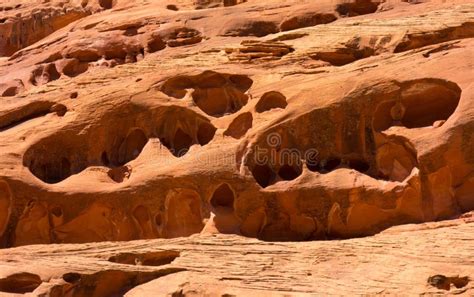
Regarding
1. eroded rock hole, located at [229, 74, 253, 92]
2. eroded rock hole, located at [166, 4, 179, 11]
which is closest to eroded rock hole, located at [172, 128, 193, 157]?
eroded rock hole, located at [229, 74, 253, 92]

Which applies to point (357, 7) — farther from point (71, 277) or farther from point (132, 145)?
point (71, 277)

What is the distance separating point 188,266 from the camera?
9203 millimetres

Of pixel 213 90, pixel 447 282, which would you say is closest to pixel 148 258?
pixel 447 282

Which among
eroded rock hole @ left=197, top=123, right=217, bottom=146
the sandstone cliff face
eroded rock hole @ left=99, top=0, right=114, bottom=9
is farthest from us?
eroded rock hole @ left=99, top=0, right=114, bottom=9

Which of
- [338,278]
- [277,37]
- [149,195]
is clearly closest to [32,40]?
[277,37]

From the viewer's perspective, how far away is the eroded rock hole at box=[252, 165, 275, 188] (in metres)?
10.9

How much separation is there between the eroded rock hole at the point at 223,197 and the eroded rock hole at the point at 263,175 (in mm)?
397

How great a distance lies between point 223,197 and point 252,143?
2.54ft

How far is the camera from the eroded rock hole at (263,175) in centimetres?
1091

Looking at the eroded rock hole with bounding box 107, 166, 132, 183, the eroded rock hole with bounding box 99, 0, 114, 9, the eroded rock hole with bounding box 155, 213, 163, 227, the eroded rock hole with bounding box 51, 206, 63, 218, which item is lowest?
the eroded rock hole with bounding box 155, 213, 163, 227

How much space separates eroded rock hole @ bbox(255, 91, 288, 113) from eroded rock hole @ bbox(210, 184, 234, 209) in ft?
4.25

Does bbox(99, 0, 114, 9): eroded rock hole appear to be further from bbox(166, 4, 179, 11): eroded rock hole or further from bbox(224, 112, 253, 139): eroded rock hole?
bbox(224, 112, 253, 139): eroded rock hole

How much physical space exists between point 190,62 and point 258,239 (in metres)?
3.49

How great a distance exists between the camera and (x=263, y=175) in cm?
1102
